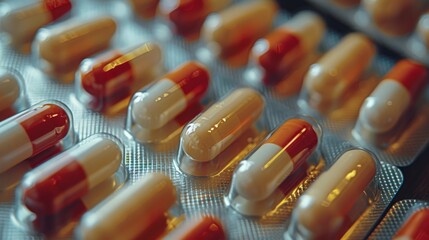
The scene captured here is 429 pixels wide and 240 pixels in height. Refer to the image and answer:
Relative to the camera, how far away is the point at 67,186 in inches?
32.5

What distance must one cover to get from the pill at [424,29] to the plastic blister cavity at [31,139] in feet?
2.36

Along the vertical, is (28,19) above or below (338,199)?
above

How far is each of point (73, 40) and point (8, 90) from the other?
0.60ft

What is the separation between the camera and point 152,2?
50.5 inches

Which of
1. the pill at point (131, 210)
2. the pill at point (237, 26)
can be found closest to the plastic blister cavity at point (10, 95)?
the pill at point (131, 210)

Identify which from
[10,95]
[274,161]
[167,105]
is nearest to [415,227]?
[274,161]

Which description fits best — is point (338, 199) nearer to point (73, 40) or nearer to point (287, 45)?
point (287, 45)

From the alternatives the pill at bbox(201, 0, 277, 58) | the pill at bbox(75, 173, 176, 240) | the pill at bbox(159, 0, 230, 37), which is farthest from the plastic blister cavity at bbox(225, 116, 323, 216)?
the pill at bbox(159, 0, 230, 37)

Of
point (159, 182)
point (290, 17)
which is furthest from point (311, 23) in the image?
point (159, 182)

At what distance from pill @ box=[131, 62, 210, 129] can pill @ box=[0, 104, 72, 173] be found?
12 centimetres

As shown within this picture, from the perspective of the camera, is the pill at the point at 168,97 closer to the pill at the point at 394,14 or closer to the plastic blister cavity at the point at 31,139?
the plastic blister cavity at the point at 31,139

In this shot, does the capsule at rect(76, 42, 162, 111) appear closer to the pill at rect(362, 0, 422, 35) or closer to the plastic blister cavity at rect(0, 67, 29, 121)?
the plastic blister cavity at rect(0, 67, 29, 121)

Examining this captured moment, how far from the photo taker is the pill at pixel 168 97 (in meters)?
0.96

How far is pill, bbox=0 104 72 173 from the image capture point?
0.87 m
